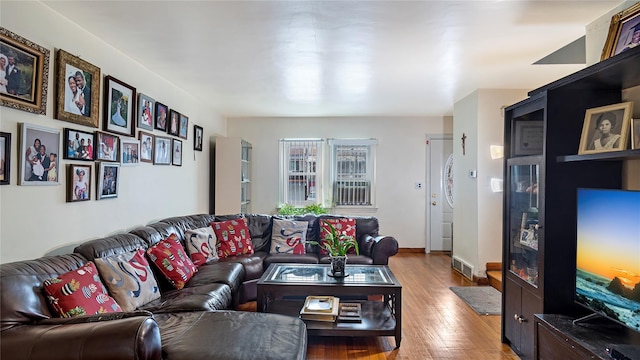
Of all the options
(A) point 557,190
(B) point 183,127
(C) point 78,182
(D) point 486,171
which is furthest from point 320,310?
(B) point 183,127

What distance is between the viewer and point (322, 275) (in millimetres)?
3105

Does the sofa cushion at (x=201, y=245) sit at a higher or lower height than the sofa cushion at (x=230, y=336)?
higher

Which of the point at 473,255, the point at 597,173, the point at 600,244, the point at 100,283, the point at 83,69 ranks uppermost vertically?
the point at 83,69

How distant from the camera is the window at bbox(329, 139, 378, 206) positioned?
6441 millimetres

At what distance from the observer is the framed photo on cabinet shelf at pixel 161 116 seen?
3.89 m

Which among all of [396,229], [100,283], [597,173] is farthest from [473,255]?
[100,283]

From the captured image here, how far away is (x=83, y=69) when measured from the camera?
265cm

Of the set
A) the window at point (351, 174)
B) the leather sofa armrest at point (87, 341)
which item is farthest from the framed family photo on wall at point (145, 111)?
the window at point (351, 174)

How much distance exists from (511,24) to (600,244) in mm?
1590

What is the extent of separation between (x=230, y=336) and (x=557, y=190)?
2.15m

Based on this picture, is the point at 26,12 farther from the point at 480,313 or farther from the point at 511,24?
the point at 480,313

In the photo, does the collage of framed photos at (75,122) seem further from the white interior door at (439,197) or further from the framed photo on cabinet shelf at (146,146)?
the white interior door at (439,197)

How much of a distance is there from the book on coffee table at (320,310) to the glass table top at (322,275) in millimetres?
174

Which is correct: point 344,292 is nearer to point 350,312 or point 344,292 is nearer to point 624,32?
point 350,312
